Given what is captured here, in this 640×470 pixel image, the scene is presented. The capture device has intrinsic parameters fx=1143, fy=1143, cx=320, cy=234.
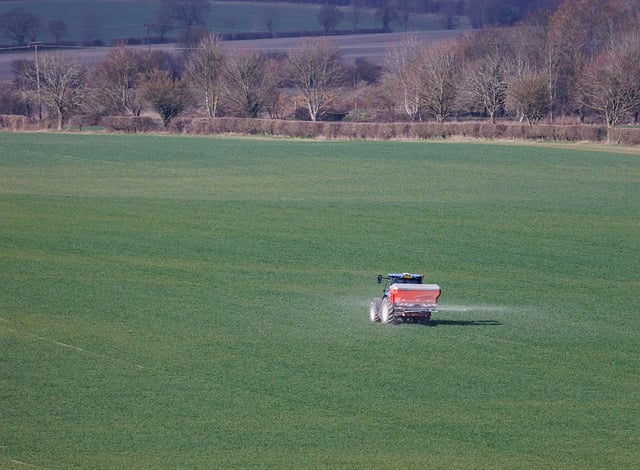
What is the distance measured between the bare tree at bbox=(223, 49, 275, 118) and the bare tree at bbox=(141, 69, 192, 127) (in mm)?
4506

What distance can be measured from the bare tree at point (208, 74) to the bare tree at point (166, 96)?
5.49 m

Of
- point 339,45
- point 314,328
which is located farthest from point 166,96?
point 339,45

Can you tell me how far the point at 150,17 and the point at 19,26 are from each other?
24.6 metres

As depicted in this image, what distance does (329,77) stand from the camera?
8669 cm

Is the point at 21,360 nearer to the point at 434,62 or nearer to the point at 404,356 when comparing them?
the point at 404,356

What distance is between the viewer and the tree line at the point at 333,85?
75600 millimetres

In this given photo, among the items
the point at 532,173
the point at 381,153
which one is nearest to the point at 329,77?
the point at 381,153

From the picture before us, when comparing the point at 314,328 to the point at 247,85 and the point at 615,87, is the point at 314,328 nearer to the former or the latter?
the point at 615,87

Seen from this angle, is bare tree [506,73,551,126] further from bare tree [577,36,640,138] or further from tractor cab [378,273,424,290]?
tractor cab [378,273,424,290]

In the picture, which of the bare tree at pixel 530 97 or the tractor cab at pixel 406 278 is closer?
the tractor cab at pixel 406 278

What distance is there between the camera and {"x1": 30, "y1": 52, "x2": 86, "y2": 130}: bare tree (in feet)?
265

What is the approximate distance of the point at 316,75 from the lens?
86.2 m

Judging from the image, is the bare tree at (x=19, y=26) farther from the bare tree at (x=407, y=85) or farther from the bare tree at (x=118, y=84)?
the bare tree at (x=407, y=85)

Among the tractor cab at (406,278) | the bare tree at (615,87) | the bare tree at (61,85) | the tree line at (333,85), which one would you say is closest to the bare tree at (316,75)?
the tree line at (333,85)
